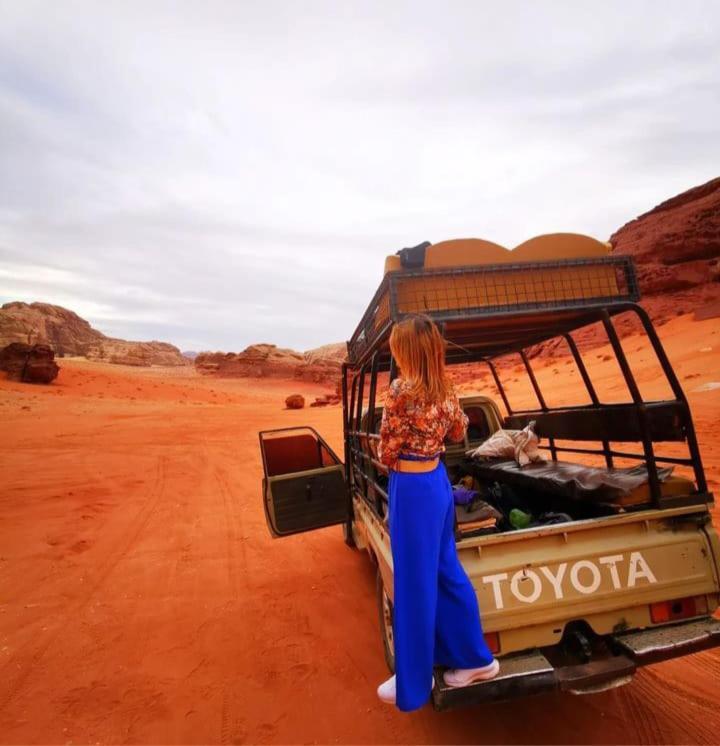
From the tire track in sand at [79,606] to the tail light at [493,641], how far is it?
3.11 metres

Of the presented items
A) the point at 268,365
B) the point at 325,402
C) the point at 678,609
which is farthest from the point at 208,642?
the point at 268,365

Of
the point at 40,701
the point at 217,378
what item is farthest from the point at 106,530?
the point at 217,378

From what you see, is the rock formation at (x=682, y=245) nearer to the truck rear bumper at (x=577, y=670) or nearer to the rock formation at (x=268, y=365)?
the rock formation at (x=268, y=365)

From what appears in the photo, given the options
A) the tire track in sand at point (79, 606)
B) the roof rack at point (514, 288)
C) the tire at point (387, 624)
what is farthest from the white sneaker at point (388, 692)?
the tire track in sand at point (79, 606)

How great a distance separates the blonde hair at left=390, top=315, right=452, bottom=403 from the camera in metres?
2.19

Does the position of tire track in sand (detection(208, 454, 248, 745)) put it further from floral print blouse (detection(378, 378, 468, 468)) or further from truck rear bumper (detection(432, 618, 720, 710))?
floral print blouse (detection(378, 378, 468, 468))

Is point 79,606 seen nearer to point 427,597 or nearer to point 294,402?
point 427,597

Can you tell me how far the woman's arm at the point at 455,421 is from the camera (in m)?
2.29

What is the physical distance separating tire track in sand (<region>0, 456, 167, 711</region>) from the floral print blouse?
10.2ft

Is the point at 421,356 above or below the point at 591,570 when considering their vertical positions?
above

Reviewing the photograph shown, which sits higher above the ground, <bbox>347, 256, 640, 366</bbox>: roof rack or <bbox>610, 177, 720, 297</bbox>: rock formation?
<bbox>610, 177, 720, 297</bbox>: rock formation

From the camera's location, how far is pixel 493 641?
223 cm

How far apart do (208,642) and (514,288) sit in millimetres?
Result: 3530

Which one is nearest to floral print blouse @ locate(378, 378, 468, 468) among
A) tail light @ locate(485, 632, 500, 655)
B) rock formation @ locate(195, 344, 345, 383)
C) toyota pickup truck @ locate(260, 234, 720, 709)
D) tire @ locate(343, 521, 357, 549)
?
toyota pickup truck @ locate(260, 234, 720, 709)
